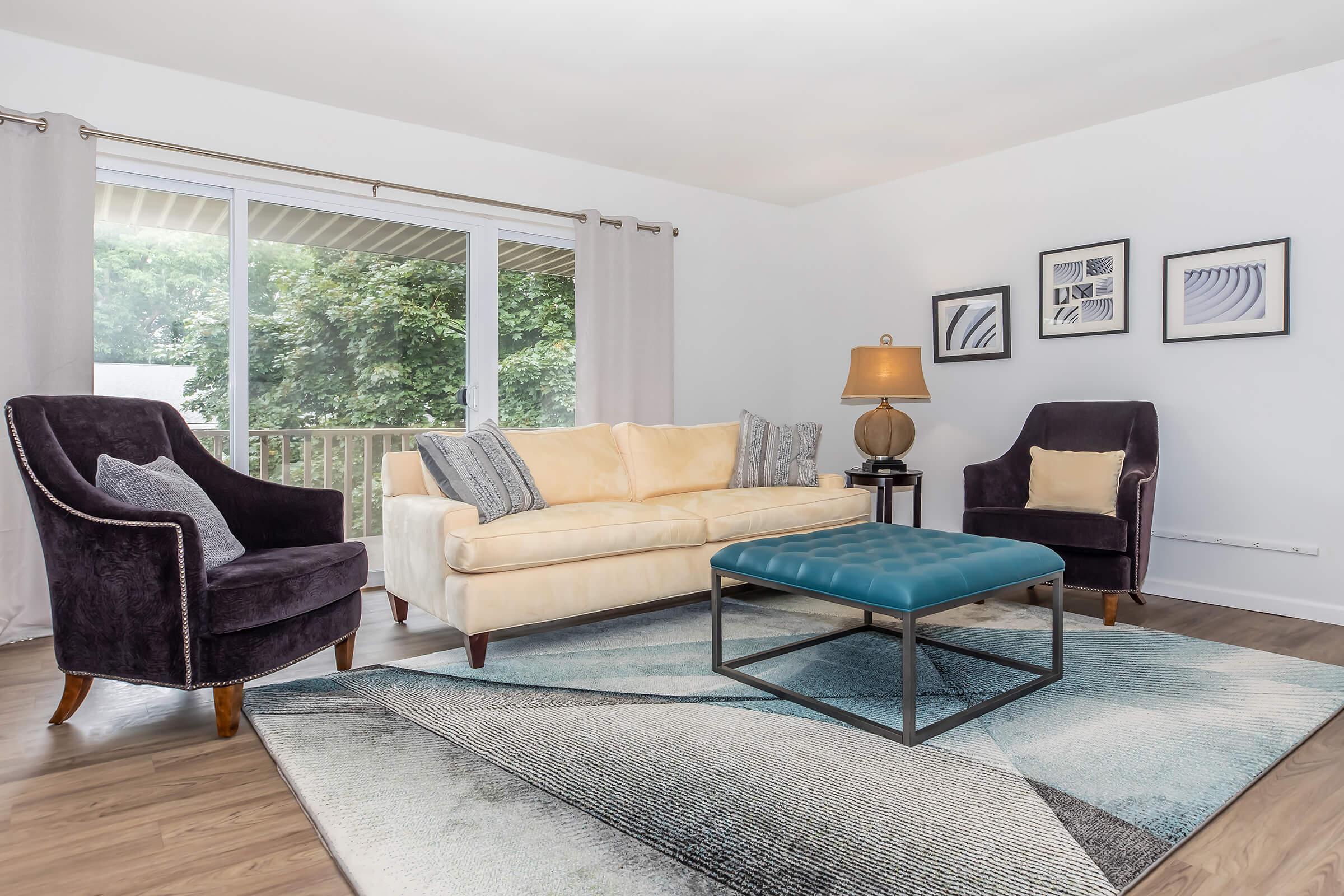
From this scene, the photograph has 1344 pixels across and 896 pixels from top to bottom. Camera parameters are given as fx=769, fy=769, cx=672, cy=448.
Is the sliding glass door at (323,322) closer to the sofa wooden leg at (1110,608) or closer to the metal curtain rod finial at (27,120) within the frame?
the metal curtain rod finial at (27,120)

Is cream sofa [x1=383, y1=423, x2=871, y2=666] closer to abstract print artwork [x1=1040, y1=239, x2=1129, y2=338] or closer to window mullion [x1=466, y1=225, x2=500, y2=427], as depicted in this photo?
window mullion [x1=466, y1=225, x2=500, y2=427]

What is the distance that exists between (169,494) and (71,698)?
25.0 inches

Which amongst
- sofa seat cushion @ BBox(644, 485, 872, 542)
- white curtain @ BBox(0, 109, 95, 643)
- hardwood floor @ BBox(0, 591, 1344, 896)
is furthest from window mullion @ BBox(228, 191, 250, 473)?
sofa seat cushion @ BBox(644, 485, 872, 542)

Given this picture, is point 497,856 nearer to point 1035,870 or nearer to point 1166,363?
point 1035,870

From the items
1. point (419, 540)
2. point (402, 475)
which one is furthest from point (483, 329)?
point (419, 540)

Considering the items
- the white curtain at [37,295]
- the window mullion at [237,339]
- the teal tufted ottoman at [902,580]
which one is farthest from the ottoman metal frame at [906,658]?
the white curtain at [37,295]

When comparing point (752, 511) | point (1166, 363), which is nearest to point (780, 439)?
point (752, 511)

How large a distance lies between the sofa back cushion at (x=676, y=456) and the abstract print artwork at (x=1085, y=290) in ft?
6.35

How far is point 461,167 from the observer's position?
4.34 m

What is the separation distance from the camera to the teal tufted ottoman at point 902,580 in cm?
210

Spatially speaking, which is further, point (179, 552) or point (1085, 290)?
point (1085, 290)

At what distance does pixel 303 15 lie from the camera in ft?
9.91

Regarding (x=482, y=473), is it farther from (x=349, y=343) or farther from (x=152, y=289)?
(x=152, y=289)

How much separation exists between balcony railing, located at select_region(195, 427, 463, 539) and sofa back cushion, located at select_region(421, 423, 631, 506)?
684mm
